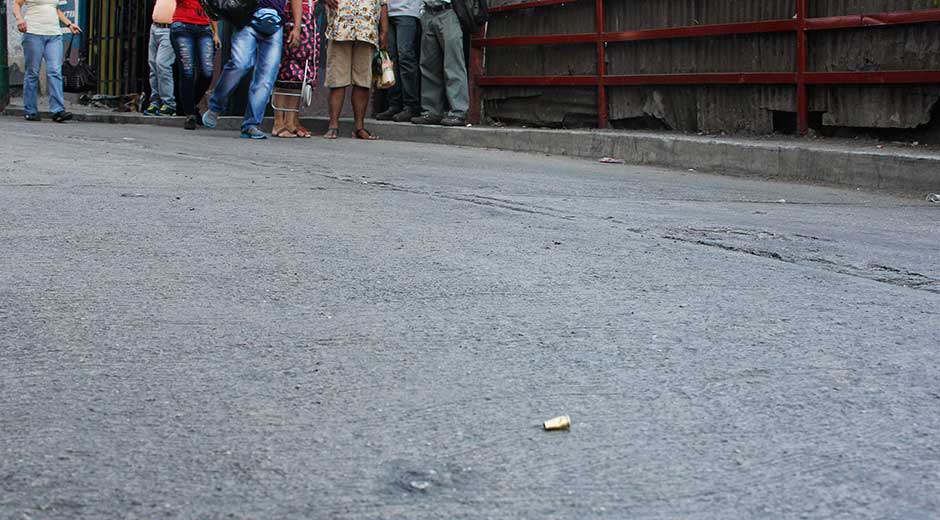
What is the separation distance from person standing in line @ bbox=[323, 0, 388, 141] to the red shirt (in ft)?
5.85

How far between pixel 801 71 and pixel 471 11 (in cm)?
402

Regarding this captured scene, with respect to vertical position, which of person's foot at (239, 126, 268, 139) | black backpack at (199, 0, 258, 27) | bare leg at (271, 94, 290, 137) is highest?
Answer: black backpack at (199, 0, 258, 27)

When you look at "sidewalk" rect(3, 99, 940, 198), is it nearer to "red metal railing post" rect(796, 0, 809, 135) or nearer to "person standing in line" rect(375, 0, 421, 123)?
"red metal railing post" rect(796, 0, 809, 135)

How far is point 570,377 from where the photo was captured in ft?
9.42

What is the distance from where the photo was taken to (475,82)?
43.3 feet

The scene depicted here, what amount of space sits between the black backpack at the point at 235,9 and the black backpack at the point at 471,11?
7.59 ft

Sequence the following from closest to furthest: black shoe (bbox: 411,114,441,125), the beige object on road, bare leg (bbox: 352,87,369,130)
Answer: the beige object on road → bare leg (bbox: 352,87,369,130) → black shoe (bbox: 411,114,441,125)

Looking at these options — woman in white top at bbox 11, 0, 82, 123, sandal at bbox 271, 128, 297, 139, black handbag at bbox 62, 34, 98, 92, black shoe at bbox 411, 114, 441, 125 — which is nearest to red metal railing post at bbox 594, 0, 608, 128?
black shoe at bbox 411, 114, 441, 125

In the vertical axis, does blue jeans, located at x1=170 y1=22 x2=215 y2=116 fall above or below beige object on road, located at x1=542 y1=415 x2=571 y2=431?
above

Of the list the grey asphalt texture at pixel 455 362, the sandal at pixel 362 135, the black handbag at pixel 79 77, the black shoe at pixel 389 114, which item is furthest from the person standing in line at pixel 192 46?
the grey asphalt texture at pixel 455 362

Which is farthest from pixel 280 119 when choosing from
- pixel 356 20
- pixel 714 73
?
pixel 714 73

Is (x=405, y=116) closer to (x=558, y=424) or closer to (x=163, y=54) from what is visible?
(x=163, y=54)

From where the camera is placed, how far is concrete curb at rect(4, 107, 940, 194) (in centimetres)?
791

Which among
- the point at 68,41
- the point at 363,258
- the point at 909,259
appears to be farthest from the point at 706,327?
the point at 68,41
